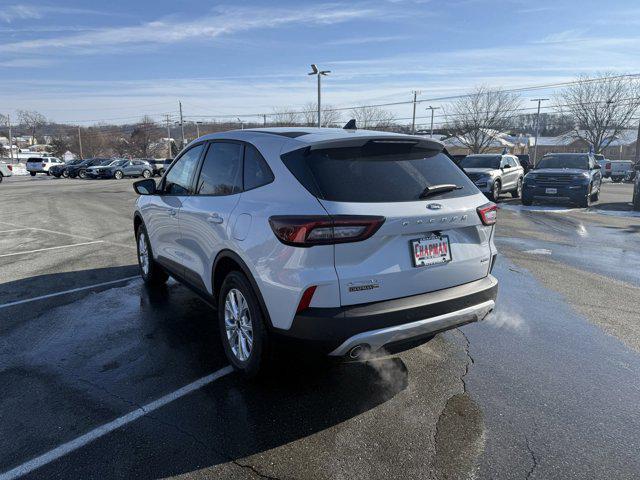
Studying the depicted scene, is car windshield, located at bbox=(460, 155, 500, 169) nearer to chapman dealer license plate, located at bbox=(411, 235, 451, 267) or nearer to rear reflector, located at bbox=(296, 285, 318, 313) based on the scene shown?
chapman dealer license plate, located at bbox=(411, 235, 451, 267)

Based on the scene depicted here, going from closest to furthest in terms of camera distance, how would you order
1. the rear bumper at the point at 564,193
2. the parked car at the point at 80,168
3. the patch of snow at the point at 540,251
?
the patch of snow at the point at 540,251, the rear bumper at the point at 564,193, the parked car at the point at 80,168

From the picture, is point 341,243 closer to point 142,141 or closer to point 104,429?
point 104,429

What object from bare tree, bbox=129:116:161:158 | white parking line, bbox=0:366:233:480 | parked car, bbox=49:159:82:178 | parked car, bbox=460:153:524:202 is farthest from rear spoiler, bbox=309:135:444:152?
bare tree, bbox=129:116:161:158

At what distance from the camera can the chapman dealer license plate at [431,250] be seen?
9.87ft

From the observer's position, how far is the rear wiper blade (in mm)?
3166

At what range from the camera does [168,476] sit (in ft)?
8.23

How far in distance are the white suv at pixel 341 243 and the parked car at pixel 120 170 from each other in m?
39.1

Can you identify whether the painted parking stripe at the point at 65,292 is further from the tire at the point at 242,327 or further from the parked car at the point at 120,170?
the parked car at the point at 120,170

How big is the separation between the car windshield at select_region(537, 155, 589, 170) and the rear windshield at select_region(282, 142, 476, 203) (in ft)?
49.3

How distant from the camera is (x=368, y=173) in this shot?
10.1 feet

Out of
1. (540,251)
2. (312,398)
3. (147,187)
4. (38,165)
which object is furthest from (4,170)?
(312,398)

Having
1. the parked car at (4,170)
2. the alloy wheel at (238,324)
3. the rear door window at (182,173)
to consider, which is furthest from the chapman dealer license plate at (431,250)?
the parked car at (4,170)

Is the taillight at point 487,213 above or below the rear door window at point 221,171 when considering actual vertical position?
below

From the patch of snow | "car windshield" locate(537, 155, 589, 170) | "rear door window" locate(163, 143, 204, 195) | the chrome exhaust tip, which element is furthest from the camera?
"car windshield" locate(537, 155, 589, 170)
